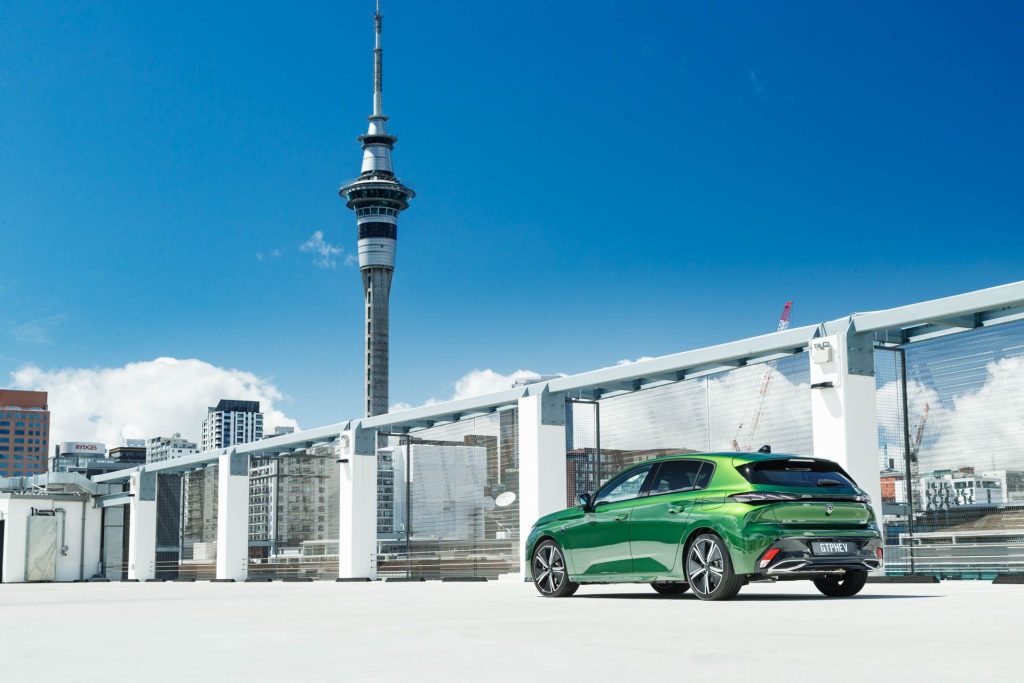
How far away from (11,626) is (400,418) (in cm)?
1439

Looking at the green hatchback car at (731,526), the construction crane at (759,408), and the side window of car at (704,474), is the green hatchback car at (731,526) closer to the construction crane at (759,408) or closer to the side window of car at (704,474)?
the side window of car at (704,474)

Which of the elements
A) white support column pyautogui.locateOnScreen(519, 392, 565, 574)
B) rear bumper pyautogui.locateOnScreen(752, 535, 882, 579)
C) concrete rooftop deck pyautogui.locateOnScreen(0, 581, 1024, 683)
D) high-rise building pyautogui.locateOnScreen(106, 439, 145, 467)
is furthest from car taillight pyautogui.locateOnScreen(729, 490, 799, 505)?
high-rise building pyautogui.locateOnScreen(106, 439, 145, 467)

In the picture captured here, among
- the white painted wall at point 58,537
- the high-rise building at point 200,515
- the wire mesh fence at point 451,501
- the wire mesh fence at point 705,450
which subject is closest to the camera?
the wire mesh fence at point 705,450

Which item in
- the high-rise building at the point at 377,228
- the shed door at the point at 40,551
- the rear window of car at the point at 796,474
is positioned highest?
the high-rise building at the point at 377,228

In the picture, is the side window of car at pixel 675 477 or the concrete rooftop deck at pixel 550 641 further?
the side window of car at pixel 675 477

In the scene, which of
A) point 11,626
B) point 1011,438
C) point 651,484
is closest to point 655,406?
point 1011,438

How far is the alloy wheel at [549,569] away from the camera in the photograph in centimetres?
1190

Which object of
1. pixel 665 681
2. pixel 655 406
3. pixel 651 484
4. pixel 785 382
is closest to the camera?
pixel 665 681

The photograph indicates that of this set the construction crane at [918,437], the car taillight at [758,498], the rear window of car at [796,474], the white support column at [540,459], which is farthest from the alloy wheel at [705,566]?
the white support column at [540,459]

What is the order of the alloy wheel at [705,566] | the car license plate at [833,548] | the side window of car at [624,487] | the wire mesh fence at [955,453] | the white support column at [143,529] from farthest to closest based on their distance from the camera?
the white support column at [143,529] < the wire mesh fence at [955,453] < the side window of car at [624,487] < the alloy wheel at [705,566] < the car license plate at [833,548]

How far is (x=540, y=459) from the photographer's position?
19.5 m

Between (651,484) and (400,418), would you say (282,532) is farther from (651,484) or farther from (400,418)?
(651,484)

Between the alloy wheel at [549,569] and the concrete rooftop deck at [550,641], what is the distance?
1.24 meters

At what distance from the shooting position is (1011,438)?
1352cm
